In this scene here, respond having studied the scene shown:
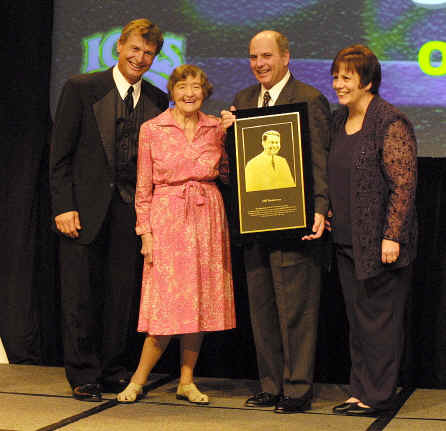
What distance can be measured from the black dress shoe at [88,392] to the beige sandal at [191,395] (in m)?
0.35

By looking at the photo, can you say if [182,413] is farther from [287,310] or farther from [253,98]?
[253,98]

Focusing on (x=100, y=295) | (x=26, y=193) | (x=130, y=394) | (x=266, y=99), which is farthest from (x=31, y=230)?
(x=266, y=99)

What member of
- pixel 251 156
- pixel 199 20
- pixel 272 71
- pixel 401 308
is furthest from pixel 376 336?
pixel 199 20

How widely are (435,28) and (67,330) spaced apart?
2.24m

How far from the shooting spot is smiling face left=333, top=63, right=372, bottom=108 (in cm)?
312

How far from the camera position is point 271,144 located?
125 inches

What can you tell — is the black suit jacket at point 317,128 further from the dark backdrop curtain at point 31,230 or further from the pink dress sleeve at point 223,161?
the dark backdrop curtain at point 31,230

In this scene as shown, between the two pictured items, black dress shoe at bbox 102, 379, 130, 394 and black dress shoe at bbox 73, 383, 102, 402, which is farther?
black dress shoe at bbox 102, 379, 130, 394

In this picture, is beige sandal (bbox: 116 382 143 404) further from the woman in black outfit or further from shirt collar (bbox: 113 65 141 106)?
shirt collar (bbox: 113 65 141 106)

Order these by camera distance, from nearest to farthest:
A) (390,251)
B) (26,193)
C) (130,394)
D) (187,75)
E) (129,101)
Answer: (390,251), (187,75), (130,394), (129,101), (26,193)

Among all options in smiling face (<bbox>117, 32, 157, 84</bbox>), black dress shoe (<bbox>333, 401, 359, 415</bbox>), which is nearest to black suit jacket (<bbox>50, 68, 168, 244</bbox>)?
smiling face (<bbox>117, 32, 157, 84</bbox>)

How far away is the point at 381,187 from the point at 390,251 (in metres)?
0.26

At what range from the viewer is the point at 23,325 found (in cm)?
425

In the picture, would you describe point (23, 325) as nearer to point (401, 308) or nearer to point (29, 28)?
point (29, 28)
